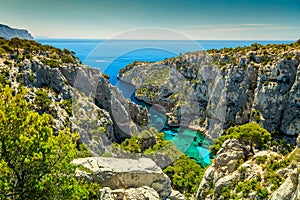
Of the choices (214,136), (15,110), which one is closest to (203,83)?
(214,136)

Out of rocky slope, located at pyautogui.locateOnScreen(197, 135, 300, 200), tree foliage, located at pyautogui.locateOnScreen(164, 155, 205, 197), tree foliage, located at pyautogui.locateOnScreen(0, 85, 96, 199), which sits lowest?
tree foliage, located at pyautogui.locateOnScreen(164, 155, 205, 197)

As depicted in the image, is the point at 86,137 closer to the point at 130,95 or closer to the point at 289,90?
the point at 289,90

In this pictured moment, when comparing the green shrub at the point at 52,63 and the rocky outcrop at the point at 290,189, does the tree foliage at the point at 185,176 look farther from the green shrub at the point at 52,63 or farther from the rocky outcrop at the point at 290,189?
the green shrub at the point at 52,63

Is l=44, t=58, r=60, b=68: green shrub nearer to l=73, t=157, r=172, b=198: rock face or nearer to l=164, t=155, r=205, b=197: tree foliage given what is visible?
l=164, t=155, r=205, b=197: tree foliage

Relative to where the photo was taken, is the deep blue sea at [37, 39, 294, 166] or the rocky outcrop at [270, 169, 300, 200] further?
the deep blue sea at [37, 39, 294, 166]

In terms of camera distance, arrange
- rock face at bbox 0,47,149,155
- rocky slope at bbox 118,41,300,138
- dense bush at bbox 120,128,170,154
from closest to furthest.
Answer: rock face at bbox 0,47,149,155 < dense bush at bbox 120,128,170,154 < rocky slope at bbox 118,41,300,138

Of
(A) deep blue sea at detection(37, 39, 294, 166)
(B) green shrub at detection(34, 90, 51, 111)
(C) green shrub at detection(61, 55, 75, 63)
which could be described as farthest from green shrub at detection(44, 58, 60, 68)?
(B) green shrub at detection(34, 90, 51, 111)
